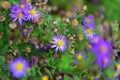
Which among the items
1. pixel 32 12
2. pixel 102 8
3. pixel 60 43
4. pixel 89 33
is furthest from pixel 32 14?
pixel 102 8

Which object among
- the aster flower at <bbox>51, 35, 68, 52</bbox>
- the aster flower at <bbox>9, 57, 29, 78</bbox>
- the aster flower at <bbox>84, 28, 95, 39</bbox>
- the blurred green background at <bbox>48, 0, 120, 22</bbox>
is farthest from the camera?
the blurred green background at <bbox>48, 0, 120, 22</bbox>

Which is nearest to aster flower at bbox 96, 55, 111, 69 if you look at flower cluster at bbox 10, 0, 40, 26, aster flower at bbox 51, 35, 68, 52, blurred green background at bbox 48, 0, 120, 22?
aster flower at bbox 51, 35, 68, 52

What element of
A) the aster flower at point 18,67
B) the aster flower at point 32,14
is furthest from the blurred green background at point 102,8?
the aster flower at point 18,67

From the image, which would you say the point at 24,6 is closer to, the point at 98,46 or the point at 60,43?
the point at 60,43

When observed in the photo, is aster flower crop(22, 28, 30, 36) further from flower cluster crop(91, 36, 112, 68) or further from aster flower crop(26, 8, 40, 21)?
flower cluster crop(91, 36, 112, 68)

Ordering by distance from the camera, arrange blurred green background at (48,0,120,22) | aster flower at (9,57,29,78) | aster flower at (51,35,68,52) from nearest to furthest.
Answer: aster flower at (9,57,29,78) → aster flower at (51,35,68,52) → blurred green background at (48,0,120,22)

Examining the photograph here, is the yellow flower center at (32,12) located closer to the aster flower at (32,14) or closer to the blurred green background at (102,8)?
the aster flower at (32,14)

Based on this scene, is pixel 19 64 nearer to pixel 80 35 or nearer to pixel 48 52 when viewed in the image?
pixel 48 52

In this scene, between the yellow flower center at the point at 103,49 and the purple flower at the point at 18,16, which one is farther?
the yellow flower center at the point at 103,49
